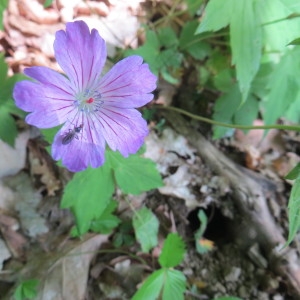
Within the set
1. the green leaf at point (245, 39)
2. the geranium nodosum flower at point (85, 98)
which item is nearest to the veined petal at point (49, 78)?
the geranium nodosum flower at point (85, 98)

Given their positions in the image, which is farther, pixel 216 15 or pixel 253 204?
pixel 253 204

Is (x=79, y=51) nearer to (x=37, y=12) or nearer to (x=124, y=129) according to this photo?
(x=124, y=129)

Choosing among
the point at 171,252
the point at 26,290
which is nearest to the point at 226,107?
the point at 171,252

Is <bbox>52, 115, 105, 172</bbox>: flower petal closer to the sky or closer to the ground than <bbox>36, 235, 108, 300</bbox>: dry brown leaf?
closer to the sky

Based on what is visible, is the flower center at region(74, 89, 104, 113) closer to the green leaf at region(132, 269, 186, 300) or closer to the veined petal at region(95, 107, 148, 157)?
the veined petal at region(95, 107, 148, 157)

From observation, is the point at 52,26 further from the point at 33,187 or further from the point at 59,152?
the point at 59,152

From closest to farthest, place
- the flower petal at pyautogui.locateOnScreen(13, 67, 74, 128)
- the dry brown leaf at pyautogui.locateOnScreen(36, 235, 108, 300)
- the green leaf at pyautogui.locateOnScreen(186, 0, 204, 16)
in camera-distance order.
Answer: the flower petal at pyautogui.locateOnScreen(13, 67, 74, 128)
the dry brown leaf at pyautogui.locateOnScreen(36, 235, 108, 300)
the green leaf at pyautogui.locateOnScreen(186, 0, 204, 16)

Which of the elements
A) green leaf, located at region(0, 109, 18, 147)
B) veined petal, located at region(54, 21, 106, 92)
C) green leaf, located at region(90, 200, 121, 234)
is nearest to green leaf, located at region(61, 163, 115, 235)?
green leaf, located at region(90, 200, 121, 234)
